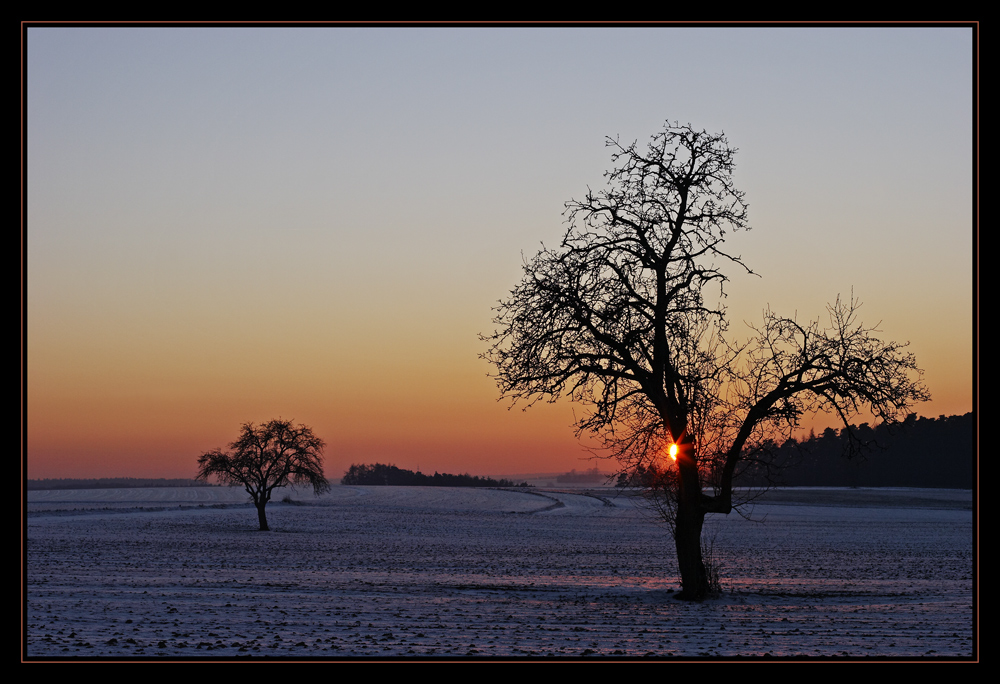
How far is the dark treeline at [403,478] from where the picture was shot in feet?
541

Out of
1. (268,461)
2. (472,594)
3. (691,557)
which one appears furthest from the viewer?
(268,461)

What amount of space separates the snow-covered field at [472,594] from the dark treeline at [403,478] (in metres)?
114

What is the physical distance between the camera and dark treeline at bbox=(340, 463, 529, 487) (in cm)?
16500

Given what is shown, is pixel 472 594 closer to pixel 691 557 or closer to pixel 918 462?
pixel 691 557

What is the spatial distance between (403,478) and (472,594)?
510ft

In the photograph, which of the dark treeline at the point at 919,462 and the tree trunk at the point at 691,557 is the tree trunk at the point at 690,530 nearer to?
the tree trunk at the point at 691,557

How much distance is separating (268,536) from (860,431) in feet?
109

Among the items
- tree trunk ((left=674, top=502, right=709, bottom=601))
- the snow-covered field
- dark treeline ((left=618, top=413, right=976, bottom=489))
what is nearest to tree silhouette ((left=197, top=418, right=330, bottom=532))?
the snow-covered field

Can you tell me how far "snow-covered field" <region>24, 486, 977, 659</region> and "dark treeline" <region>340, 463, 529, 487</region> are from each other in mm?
114355

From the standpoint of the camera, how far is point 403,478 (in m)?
172

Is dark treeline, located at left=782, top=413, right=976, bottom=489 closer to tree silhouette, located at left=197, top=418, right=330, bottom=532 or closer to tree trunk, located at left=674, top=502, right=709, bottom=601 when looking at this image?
tree silhouette, located at left=197, top=418, right=330, bottom=532

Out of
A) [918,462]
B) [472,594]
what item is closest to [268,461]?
[472,594]

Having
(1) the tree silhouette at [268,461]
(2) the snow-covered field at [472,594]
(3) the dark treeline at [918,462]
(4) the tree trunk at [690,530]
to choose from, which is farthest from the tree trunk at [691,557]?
A: (3) the dark treeline at [918,462]
